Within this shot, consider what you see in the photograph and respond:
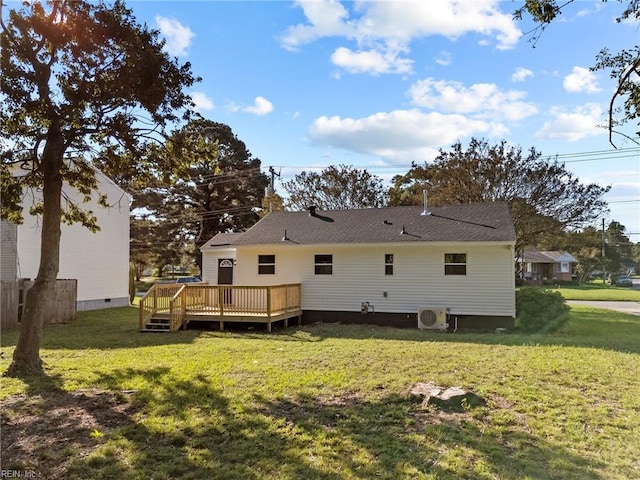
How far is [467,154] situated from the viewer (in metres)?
23.1

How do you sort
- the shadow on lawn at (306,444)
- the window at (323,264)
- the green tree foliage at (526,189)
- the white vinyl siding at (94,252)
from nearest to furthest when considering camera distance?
the shadow on lawn at (306,444), the window at (323,264), the white vinyl siding at (94,252), the green tree foliage at (526,189)

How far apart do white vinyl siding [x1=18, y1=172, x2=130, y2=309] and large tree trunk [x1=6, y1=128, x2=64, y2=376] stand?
951 centimetres

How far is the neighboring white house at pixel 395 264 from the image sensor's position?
13.4m

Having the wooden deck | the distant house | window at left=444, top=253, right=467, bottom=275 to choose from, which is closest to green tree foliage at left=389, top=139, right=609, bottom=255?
window at left=444, top=253, right=467, bottom=275

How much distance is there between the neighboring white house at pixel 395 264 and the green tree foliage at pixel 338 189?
1690 centimetres

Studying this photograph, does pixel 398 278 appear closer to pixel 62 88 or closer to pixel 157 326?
pixel 157 326

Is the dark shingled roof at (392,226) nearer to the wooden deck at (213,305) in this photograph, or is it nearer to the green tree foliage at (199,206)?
the wooden deck at (213,305)

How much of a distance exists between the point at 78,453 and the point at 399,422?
314cm

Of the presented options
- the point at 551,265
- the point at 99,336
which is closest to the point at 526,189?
the point at 99,336

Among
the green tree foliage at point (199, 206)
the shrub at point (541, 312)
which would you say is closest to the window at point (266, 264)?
the shrub at point (541, 312)

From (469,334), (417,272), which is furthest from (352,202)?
(469,334)

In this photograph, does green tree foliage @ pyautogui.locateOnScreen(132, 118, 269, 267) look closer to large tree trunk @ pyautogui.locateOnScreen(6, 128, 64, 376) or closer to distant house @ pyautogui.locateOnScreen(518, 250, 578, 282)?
large tree trunk @ pyautogui.locateOnScreen(6, 128, 64, 376)

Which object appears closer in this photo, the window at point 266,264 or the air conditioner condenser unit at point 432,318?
the air conditioner condenser unit at point 432,318

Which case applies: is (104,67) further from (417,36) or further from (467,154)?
(467,154)
